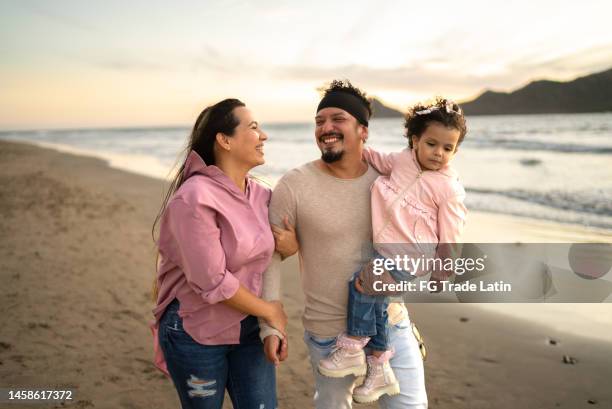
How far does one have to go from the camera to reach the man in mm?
2627

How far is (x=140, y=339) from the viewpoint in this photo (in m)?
5.05

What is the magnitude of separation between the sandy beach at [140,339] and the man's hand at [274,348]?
1879 millimetres

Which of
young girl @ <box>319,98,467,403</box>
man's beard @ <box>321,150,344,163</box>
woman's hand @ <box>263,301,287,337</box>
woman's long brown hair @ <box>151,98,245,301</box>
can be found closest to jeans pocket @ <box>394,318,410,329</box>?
young girl @ <box>319,98,467,403</box>

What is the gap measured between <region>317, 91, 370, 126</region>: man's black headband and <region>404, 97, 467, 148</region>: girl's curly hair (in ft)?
0.89

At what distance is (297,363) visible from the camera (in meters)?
4.72

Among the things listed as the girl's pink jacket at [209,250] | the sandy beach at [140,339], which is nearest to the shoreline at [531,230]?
the sandy beach at [140,339]

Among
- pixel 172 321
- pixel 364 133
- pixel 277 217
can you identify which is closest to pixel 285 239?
pixel 277 217

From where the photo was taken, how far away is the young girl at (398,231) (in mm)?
2520

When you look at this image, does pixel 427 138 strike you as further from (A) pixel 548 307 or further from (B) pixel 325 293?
(A) pixel 548 307

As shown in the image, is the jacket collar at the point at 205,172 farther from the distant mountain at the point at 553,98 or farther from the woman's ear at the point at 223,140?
the distant mountain at the point at 553,98

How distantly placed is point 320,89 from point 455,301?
407 cm

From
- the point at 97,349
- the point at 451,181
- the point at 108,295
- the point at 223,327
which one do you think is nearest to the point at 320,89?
the point at 451,181

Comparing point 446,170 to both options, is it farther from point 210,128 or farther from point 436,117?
point 210,128

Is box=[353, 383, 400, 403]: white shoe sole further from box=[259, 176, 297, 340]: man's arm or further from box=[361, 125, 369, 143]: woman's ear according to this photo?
box=[361, 125, 369, 143]: woman's ear
